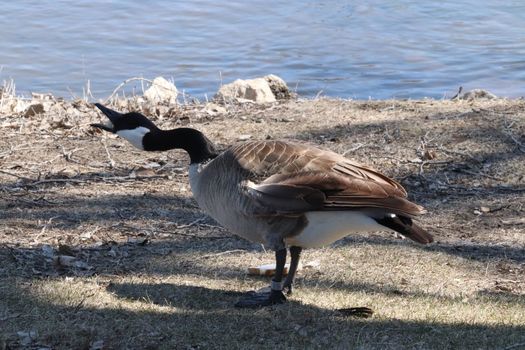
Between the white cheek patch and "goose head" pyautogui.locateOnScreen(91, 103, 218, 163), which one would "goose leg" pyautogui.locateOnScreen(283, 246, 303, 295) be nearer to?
"goose head" pyautogui.locateOnScreen(91, 103, 218, 163)

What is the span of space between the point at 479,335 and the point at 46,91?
31.3 feet

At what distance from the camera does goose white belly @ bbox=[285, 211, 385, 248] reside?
502 cm

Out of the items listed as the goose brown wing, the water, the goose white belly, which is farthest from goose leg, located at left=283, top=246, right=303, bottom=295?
the water

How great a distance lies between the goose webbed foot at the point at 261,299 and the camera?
525 centimetres

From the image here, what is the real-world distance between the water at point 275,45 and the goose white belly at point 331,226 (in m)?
7.44

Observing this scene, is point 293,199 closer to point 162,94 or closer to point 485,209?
point 485,209

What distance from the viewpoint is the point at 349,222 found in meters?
5.03

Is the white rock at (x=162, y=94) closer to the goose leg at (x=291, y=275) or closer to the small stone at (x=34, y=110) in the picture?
the small stone at (x=34, y=110)

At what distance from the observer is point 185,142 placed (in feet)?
19.2

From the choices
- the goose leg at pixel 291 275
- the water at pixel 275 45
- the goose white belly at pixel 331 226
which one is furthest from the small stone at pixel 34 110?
the goose white belly at pixel 331 226

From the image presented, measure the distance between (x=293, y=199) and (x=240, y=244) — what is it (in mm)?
1634

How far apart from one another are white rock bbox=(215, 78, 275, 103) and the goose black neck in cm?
448

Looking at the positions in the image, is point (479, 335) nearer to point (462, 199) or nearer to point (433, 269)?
point (433, 269)

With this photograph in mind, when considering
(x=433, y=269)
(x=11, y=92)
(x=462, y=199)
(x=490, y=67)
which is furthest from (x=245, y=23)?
(x=433, y=269)
